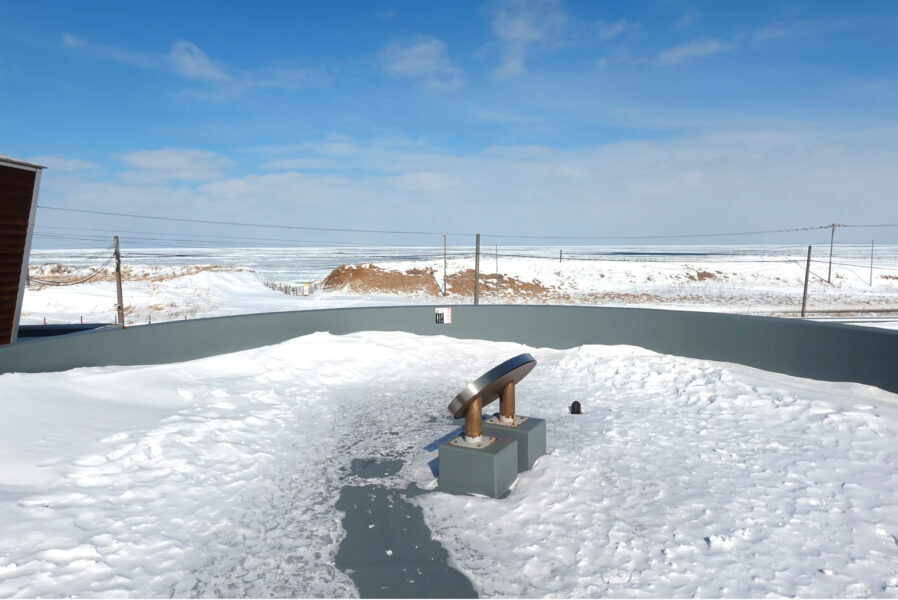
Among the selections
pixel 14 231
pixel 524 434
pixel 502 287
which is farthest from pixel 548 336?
pixel 502 287

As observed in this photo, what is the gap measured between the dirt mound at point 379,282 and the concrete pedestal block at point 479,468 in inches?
1405

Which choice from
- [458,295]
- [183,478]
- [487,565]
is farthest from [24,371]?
[458,295]

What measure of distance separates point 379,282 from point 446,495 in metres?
38.9

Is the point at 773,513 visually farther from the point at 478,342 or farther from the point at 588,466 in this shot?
the point at 478,342

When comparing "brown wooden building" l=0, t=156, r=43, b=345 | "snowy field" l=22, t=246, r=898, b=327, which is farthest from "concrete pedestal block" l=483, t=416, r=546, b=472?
"snowy field" l=22, t=246, r=898, b=327

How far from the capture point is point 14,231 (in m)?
9.91

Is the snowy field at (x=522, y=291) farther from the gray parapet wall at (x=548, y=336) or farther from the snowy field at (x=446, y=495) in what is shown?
the snowy field at (x=446, y=495)

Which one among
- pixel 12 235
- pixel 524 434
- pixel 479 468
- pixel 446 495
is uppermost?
pixel 12 235

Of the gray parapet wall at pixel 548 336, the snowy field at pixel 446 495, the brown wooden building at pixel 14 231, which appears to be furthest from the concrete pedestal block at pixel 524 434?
the brown wooden building at pixel 14 231

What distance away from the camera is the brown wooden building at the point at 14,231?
31.2 ft

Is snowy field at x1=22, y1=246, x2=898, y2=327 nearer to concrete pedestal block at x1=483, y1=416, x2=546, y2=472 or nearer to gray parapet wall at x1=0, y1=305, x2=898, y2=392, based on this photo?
gray parapet wall at x1=0, y1=305, x2=898, y2=392

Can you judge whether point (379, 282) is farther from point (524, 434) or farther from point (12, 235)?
point (524, 434)

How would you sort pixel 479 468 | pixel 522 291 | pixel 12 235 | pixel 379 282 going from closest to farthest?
1. pixel 479 468
2. pixel 12 235
3. pixel 379 282
4. pixel 522 291

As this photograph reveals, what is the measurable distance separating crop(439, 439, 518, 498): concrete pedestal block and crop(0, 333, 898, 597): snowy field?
0.19m
